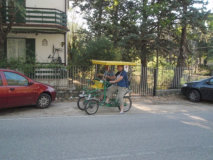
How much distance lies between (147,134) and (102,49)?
7.13 metres

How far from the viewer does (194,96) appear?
37.8 feet

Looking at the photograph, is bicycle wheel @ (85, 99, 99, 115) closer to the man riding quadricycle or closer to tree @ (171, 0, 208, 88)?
the man riding quadricycle

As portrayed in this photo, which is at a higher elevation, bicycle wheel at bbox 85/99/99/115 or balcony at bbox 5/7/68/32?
balcony at bbox 5/7/68/32

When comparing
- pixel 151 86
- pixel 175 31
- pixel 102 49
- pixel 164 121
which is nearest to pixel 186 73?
pixel 151 86

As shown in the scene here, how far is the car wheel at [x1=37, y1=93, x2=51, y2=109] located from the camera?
336 inches

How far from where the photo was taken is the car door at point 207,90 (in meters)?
11.0

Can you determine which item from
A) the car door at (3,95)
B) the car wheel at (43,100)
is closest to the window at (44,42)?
the car wheel at (43,100)

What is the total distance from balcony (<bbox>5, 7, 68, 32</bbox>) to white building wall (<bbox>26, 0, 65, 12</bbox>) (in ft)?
2.03

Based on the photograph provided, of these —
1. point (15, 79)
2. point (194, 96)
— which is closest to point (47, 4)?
point (15, 79)

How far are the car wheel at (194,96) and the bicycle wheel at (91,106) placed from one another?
6.23 m

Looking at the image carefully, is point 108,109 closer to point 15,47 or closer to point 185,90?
point 185,90

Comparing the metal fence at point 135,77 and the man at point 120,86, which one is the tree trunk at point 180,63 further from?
the man at point 120,86

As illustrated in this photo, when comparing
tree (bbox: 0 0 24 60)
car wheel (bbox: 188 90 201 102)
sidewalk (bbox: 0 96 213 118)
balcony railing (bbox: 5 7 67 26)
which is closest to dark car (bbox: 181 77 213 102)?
car wheel (bbox: 188 90 201 102)

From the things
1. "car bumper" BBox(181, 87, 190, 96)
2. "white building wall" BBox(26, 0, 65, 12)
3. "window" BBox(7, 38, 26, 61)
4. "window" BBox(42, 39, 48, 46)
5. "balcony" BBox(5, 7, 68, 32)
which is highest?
"white building wall" BBox(26, 0, 65, 12)
